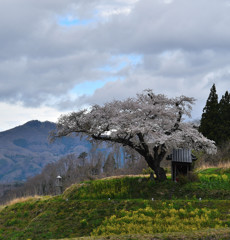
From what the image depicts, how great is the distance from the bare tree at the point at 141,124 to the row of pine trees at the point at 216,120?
68.9 ft

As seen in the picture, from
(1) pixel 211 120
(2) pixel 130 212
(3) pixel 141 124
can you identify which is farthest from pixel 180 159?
(1) pixel 211 120

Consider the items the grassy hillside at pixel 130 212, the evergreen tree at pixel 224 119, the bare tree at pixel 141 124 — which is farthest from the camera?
the evergreen tree at pixel 224 119

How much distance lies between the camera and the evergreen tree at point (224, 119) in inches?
1848

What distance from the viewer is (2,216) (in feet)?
88.0

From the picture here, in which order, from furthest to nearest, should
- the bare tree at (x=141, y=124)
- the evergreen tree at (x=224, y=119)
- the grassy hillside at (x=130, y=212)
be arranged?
the evergreen tree at (x=224, y=119), the bare tree at (x=141, y=124), the grassy hillside at (x=130, y=212)

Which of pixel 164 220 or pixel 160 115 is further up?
pixel 160 115

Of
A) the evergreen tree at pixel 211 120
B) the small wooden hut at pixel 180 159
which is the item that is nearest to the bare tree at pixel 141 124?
the small wooden hut at pixel 180 159

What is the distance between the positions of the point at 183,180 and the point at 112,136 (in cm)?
676

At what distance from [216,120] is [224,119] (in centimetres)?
137

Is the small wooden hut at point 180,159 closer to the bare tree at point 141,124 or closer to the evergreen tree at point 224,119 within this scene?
the bare tree at point 141,124

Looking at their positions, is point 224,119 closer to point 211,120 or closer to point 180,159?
point 211,120

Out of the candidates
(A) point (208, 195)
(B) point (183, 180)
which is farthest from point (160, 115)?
(A) point (208, 195)

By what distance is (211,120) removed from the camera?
48.0 m

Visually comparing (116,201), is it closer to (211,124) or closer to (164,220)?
(164,220)
